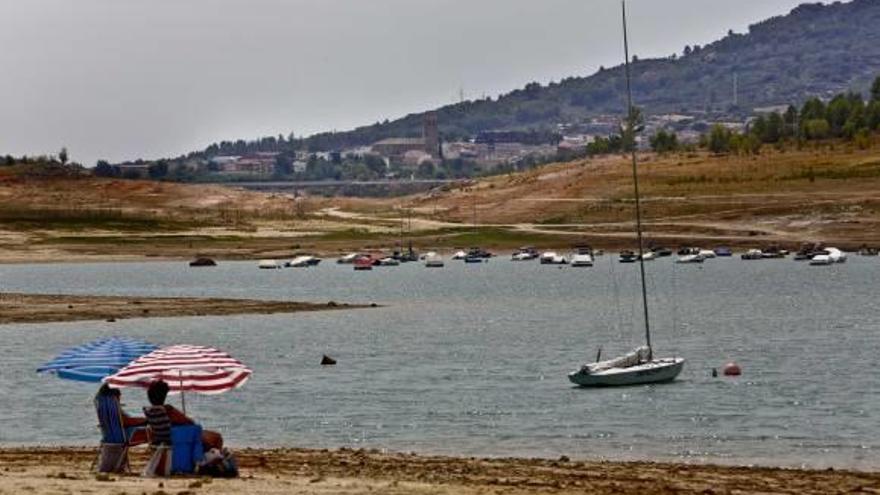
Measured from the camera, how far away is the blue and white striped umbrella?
36.9 meters

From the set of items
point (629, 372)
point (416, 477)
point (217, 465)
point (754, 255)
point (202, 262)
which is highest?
point (217, 465)

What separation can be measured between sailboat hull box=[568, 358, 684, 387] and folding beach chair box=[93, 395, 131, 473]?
31339 millimetres

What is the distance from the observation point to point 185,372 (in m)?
35.1

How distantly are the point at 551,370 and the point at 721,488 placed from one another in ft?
127

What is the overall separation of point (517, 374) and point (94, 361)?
119 ft

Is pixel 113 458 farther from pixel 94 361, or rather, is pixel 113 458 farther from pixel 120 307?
pixel 120 307

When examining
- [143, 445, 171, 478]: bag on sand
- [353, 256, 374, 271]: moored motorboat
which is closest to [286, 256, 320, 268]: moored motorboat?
[353, 256, 374, 271]: moored motorboat

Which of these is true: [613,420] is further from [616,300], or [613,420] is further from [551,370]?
[616,300]

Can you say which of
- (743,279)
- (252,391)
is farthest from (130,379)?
→ (743,279)

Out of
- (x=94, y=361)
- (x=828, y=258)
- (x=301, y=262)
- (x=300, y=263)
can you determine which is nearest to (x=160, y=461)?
(x=94, y=361)

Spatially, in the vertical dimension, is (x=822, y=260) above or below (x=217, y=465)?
below

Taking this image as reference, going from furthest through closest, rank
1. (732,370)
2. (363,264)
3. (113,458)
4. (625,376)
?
1. (363,264)
2. (732,370)
3. (625,376)
4. (113,458)

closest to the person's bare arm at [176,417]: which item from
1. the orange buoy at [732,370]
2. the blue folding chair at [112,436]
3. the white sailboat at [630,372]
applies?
the blue folding chair at [112,436]

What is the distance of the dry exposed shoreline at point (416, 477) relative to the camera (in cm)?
3191
